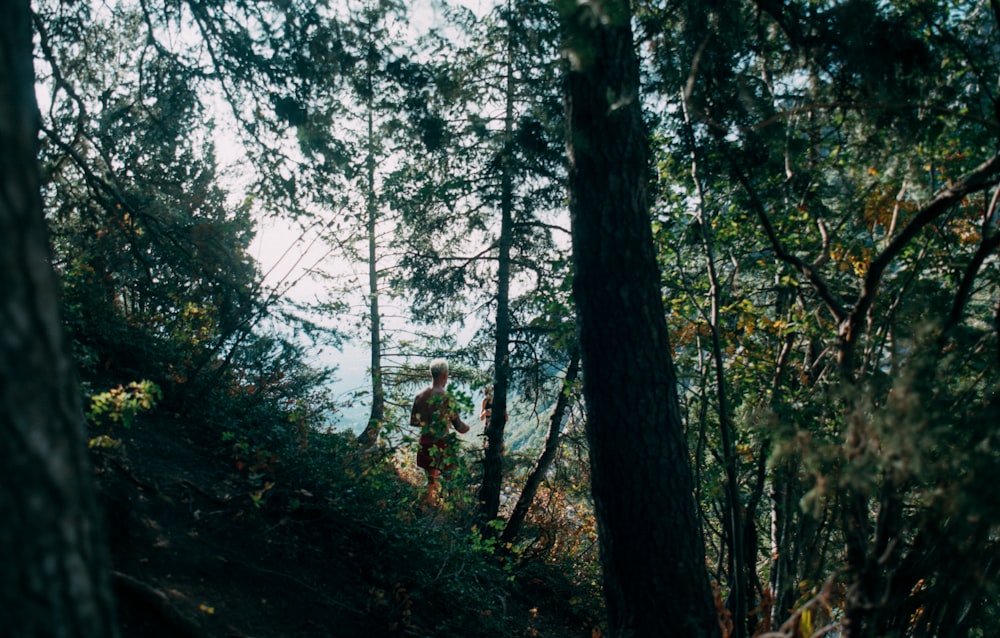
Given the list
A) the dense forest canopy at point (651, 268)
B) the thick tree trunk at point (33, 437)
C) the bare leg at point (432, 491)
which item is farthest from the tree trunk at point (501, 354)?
the thick tree trunk at point (33, 437)

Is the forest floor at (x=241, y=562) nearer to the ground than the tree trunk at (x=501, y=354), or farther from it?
nearer to the ground

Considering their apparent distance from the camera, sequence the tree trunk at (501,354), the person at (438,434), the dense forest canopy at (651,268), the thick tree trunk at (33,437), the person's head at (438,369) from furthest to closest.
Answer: the tree trunk at (501,354), the person's head at (438,369), the person at (438,434), the dense forest canopy at (651,268), the thick tree trunk at (33,437)

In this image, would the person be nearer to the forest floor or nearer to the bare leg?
the bare leg

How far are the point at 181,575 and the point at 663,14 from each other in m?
5.10

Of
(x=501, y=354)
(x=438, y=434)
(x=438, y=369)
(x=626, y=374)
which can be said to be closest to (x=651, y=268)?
(x=626, y=374)

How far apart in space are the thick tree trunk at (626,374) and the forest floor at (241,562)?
1.80m

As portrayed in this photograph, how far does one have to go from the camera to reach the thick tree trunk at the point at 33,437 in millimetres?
1164

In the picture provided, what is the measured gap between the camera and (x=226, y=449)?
576cm

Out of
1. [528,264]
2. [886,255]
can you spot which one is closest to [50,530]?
[886,255]

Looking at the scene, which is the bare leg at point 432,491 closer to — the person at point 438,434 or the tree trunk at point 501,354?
the person at point 438,434

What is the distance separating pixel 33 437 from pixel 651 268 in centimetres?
294

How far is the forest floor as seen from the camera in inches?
140

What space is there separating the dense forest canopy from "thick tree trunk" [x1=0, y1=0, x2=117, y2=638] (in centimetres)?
241

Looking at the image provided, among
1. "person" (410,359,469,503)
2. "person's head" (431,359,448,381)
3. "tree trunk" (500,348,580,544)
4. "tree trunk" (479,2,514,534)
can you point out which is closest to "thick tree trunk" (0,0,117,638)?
"person" (410,359,469,503)
